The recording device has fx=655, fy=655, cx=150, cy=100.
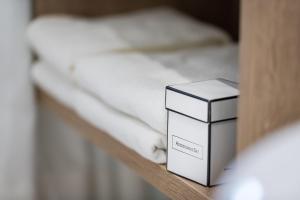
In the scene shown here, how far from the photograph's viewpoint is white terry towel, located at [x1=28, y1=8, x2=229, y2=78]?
1357mm

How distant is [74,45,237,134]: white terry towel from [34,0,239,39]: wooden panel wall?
347 mm

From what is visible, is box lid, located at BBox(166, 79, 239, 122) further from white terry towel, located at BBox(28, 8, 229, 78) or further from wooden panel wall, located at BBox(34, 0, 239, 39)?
wooden panel wall, located at BBox(34, 0, 239, 39)

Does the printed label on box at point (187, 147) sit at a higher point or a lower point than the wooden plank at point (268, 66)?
lower

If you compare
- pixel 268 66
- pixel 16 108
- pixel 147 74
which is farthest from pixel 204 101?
pixel 16 108

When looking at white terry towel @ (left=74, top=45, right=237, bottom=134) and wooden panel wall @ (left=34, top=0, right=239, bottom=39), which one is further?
wooden panel wall @ (left=34, top=0, right=239, bottom=39)

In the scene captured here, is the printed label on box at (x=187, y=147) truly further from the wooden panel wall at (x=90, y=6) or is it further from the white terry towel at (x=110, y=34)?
the wooden panel wall at (x=90, y=6)

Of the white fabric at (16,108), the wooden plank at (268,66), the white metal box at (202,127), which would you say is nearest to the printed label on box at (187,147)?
the white metal box at (202,127)

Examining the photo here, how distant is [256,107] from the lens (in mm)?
756

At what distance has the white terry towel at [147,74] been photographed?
1.03 metres

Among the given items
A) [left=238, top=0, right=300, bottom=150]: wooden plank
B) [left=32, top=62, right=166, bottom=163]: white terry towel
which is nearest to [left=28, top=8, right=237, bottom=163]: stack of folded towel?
[left=32, top=62, right=166, bottom=163]: white terry towel

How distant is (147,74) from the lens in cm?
115

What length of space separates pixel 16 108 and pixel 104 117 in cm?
49

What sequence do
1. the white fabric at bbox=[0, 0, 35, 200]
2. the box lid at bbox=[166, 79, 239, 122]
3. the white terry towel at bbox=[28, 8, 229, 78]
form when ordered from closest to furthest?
the box lid at bbox=[166, 79, 239, 122], the white terry towel at bbox=[28, 8, 229, 78], the white fabric at bbox=[0, 0, 35, 200]

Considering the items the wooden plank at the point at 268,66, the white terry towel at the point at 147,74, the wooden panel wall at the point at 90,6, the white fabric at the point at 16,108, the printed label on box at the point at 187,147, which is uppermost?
the wooden plank at the point at 268,66
